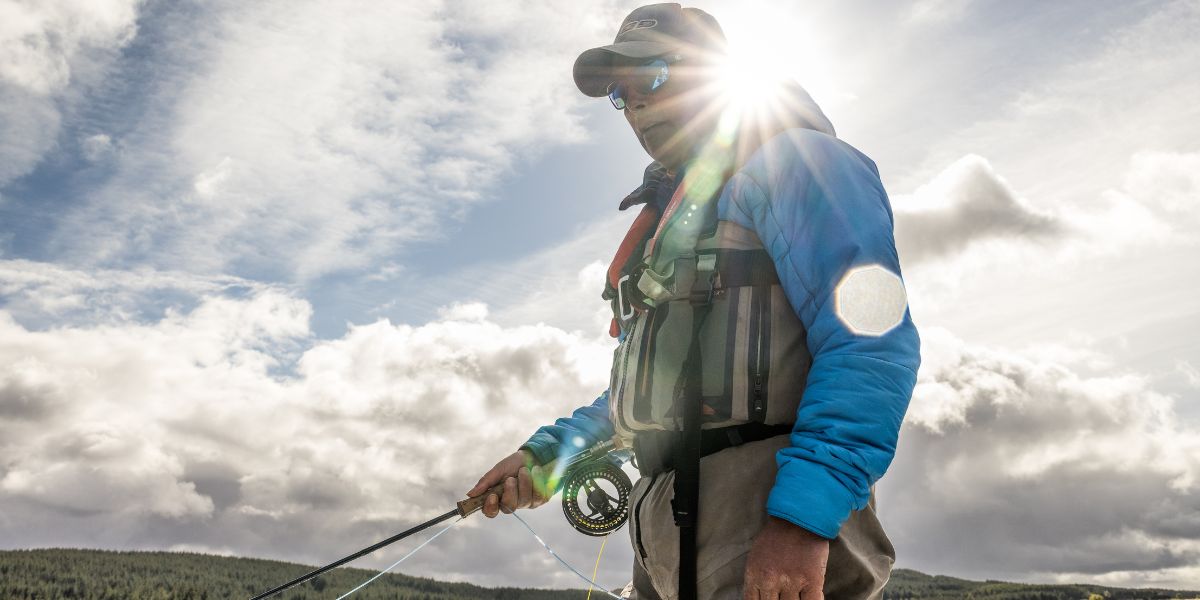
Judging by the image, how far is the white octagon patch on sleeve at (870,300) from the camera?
2717 mm

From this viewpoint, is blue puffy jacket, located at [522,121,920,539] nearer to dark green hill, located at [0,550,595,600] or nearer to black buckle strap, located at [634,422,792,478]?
black buckle strap, located at [634,422,792,478]

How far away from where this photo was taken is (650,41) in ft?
13.8

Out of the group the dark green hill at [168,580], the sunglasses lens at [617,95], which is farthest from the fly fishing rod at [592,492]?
the dark green hill at [168,580]

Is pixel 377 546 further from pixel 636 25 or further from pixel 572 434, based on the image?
pixel 636 25

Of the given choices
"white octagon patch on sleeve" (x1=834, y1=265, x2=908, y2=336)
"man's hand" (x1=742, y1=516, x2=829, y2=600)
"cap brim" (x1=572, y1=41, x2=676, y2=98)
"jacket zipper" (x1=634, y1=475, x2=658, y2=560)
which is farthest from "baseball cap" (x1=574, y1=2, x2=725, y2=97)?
"man's hand" (x1=742, y1=516, x2=829, y2=600)

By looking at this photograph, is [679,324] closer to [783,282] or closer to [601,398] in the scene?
[783,282]

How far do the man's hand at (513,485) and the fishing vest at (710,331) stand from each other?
1185 mm

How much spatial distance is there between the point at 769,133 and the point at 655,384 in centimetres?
122

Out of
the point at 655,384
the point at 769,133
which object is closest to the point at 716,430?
the point at 655,384

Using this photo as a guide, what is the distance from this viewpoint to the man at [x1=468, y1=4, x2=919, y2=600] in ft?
8.48

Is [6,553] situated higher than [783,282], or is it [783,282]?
[6,553]

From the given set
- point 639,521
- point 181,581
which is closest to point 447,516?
point 639,521

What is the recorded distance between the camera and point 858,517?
2965 mm

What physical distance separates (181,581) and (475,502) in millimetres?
A: 210415
